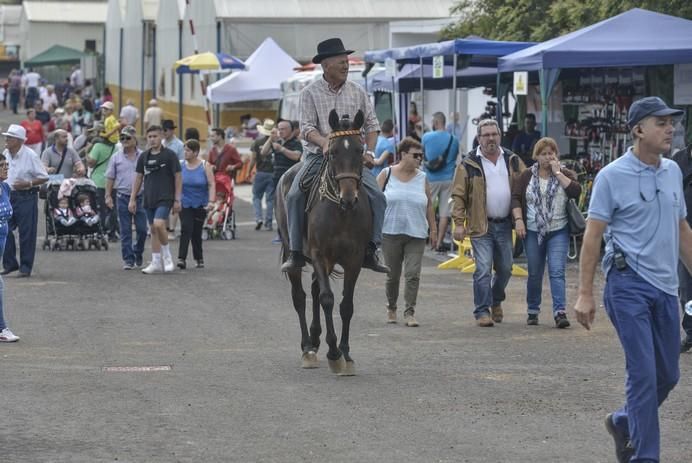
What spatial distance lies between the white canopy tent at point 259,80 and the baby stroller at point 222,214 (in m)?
13.5

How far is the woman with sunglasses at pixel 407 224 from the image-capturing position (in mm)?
14555

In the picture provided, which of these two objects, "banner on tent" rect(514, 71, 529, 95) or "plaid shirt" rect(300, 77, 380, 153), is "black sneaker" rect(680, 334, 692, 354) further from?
"banner on tent" rect(514, 71, 529, 95)

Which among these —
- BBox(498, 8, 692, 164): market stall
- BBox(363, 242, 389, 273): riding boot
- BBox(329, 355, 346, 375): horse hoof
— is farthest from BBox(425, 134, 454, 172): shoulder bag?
BBox(329, 355, 346, 375): horse hoof

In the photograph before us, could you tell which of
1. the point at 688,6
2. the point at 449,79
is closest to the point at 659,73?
the point at 688,6

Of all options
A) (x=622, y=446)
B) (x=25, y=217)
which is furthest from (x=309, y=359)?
(x=25, y=217)

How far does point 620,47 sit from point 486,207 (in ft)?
19.7

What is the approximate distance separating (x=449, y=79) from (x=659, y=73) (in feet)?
25.1

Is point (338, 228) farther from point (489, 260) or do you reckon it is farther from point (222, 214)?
point (222, 214)

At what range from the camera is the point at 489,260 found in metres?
14.3

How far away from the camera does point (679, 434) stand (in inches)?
357

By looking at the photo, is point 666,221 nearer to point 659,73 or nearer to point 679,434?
point 679,434

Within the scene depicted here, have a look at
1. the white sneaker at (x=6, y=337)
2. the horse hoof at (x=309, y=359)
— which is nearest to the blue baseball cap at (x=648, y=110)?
the horse hoof at (x=309, y=359)

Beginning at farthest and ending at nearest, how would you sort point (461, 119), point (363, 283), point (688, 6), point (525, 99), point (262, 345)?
point (461, 119), point (525, 99), point (688, 6), point (363, 283), point (262, 345)

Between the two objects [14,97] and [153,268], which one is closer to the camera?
[153,268]
